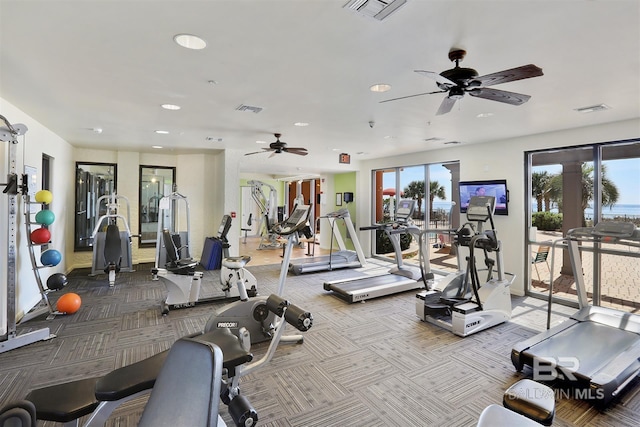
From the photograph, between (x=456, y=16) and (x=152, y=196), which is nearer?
(x=456, y=16)

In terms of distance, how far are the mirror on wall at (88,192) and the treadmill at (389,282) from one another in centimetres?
562

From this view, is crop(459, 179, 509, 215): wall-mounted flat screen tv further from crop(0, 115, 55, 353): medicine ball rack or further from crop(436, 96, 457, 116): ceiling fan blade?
crop(0, 115, 55, 353): medicine ball rack

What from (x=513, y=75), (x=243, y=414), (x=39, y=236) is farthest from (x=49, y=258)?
(x=513, y=75)

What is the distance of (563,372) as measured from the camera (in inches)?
105

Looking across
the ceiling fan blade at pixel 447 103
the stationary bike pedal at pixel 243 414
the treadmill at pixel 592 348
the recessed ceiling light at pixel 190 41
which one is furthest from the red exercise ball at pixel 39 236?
the treadmill at pixel 592 348

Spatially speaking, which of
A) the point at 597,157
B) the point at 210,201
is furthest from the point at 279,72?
the point at 210,201

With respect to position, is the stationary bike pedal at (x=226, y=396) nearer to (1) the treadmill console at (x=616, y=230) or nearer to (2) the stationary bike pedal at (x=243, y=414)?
(2) the stationary bike pedal at (x=243, y=414)

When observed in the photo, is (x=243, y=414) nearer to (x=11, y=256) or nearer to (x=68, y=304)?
(x=11, y=256)

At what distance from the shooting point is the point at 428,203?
24.8 ft

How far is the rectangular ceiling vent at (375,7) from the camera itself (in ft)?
6.10

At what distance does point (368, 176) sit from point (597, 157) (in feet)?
16.3

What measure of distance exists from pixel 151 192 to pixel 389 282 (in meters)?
6.09

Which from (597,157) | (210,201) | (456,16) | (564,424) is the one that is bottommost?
(564,424)

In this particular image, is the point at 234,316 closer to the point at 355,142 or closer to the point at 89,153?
the point at 355,142
